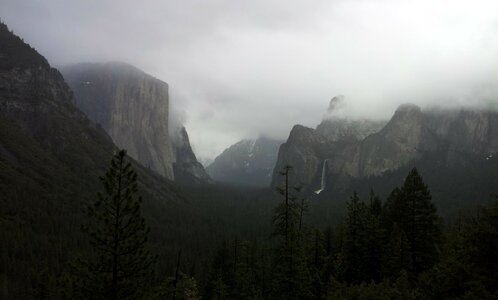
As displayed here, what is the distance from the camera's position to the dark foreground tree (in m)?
22.7

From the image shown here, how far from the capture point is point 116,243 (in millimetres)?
23094

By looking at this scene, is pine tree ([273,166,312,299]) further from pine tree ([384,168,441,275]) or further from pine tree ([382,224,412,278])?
pine tree ([384,168,441,275])

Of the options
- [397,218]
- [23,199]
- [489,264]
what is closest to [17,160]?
[23,199]

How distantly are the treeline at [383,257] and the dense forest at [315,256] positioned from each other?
0.06 meters

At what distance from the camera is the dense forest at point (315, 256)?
762 inches

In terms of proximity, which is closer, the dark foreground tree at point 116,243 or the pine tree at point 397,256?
the dark foreground tree at point 116,243

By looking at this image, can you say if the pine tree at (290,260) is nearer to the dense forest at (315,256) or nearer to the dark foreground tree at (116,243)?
the dense forest at (315,256)

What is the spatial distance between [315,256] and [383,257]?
226 inches

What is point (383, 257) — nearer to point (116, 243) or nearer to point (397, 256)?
point (397, 256)

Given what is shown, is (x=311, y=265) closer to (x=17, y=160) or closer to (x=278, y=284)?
(x=278, y=284)

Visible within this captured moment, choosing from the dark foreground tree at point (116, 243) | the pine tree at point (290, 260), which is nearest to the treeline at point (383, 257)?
the pine tree at point (290, 260)

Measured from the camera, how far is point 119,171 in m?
23.8

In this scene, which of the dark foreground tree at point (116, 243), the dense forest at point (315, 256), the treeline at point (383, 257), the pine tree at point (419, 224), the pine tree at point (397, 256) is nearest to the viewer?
the treeline at point (383, 257)

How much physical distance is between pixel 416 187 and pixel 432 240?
4897 millimetres
